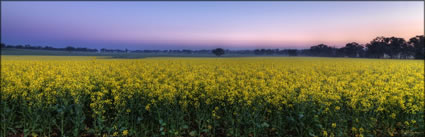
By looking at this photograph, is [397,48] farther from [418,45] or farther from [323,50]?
[323,50]

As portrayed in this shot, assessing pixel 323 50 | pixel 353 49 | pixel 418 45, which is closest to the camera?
pixel 418 45

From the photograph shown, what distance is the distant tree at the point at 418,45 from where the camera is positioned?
82050 millimetres

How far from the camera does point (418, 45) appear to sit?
283 ft

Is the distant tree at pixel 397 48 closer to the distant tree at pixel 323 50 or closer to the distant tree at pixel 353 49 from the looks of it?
the distant tree at pixel 353 49

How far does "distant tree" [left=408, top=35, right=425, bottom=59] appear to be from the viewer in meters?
82.1

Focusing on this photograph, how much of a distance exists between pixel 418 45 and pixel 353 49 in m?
35.4

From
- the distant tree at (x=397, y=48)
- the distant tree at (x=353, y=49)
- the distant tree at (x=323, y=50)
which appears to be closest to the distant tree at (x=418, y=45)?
the distant tree at (x=397, y=48)

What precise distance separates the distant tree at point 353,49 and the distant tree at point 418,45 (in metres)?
24.7

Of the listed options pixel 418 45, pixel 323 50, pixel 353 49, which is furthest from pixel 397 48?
pixel 323 50

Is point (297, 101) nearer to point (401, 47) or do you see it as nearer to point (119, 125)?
point (119, 125)

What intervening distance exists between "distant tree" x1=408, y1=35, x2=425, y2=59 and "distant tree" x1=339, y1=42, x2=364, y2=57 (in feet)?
81.0

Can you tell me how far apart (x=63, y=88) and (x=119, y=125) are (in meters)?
3.00

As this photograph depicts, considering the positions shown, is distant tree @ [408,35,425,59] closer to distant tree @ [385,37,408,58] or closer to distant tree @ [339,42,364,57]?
distant tree @ [385,37,408,58]

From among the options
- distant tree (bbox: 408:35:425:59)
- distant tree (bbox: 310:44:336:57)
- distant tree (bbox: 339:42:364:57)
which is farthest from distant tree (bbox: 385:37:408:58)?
distant tree (bbox: 310:44:336:57)
